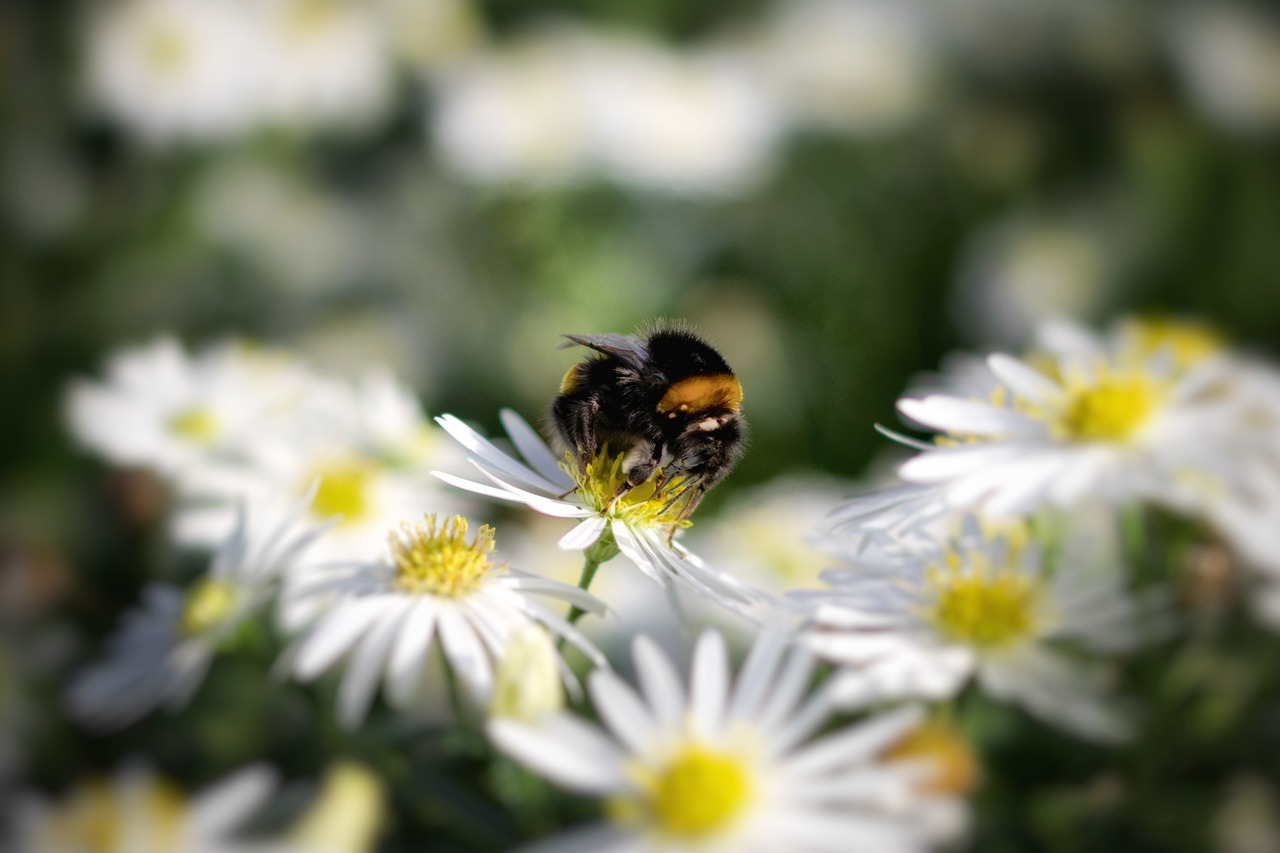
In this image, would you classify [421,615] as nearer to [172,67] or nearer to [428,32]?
[172,67]

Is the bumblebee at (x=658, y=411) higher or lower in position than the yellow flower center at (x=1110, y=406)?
lower

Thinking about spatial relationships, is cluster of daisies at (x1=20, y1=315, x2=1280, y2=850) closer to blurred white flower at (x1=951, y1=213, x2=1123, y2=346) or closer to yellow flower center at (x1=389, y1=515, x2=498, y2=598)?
yellow flower center at (x1=389, y1=515, x2=498, y2=598)

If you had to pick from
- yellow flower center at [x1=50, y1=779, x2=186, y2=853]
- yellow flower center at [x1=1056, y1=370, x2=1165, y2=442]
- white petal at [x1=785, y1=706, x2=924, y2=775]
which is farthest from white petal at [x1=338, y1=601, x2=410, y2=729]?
yellow flower center at [x1=1056, y1=370, x2=1165, y2=442]

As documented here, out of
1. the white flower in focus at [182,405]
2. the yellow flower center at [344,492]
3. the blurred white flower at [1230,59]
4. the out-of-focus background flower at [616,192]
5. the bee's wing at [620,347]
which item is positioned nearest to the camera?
the bee's wing at [620,347]

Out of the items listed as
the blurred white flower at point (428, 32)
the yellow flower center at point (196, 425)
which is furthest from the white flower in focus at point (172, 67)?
the yellow flower center at point (196, 425)

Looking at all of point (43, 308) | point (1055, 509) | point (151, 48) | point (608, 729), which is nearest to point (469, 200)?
point (151, 48)

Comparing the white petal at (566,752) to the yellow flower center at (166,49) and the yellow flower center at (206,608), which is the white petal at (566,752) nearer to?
the yellow flower center at (206,608)

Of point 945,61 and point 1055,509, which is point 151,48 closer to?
point 945,61

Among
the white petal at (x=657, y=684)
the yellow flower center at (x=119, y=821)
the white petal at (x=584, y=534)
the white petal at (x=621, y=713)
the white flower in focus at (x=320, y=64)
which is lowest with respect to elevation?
the yellow flower center at (x=119, y=821)
